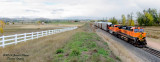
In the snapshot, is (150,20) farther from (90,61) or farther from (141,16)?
(90,61)

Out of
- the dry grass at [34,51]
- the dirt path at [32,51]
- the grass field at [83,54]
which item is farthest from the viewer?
the grass field at [83,54]

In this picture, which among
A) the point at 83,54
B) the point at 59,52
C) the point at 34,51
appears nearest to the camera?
the point at 83,54

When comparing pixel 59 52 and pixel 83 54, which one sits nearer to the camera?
pixel 83 54

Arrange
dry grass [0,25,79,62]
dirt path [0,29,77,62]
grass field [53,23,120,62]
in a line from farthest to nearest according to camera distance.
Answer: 1. grass field [53,23,120,62]
2. dry grass [0,25,79,62]
3. dirt path [0,29,77,62]

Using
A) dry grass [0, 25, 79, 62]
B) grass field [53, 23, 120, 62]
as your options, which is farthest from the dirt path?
grass field [53, 23, 120, 62]

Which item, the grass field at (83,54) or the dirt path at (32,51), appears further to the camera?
the grass field at (83,54)

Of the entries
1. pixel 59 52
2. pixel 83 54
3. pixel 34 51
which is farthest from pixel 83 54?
pixel 34 51

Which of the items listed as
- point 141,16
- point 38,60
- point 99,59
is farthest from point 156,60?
point 141,16

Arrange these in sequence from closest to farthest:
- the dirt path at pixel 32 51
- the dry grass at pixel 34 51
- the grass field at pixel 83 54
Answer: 1. the dirt path at pixel 32 51
2. the dry grass at pixel 34 51
3. the grass field at pixel 83 54

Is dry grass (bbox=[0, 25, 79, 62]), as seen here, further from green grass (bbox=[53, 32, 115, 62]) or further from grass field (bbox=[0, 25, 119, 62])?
green grass (bbox=[53, 32, 115, 62])

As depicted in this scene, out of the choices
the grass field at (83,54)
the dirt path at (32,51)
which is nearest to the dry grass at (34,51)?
the dirt path at (32,51)

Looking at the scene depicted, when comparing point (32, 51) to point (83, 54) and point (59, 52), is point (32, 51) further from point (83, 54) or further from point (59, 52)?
point (83, 54)

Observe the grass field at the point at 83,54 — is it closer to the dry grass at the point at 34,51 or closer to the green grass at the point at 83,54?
the green grass at the point at 83,54

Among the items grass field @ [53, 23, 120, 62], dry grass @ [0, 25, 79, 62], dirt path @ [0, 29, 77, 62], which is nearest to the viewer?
dirt path @ [0, 29, 77, 62]
